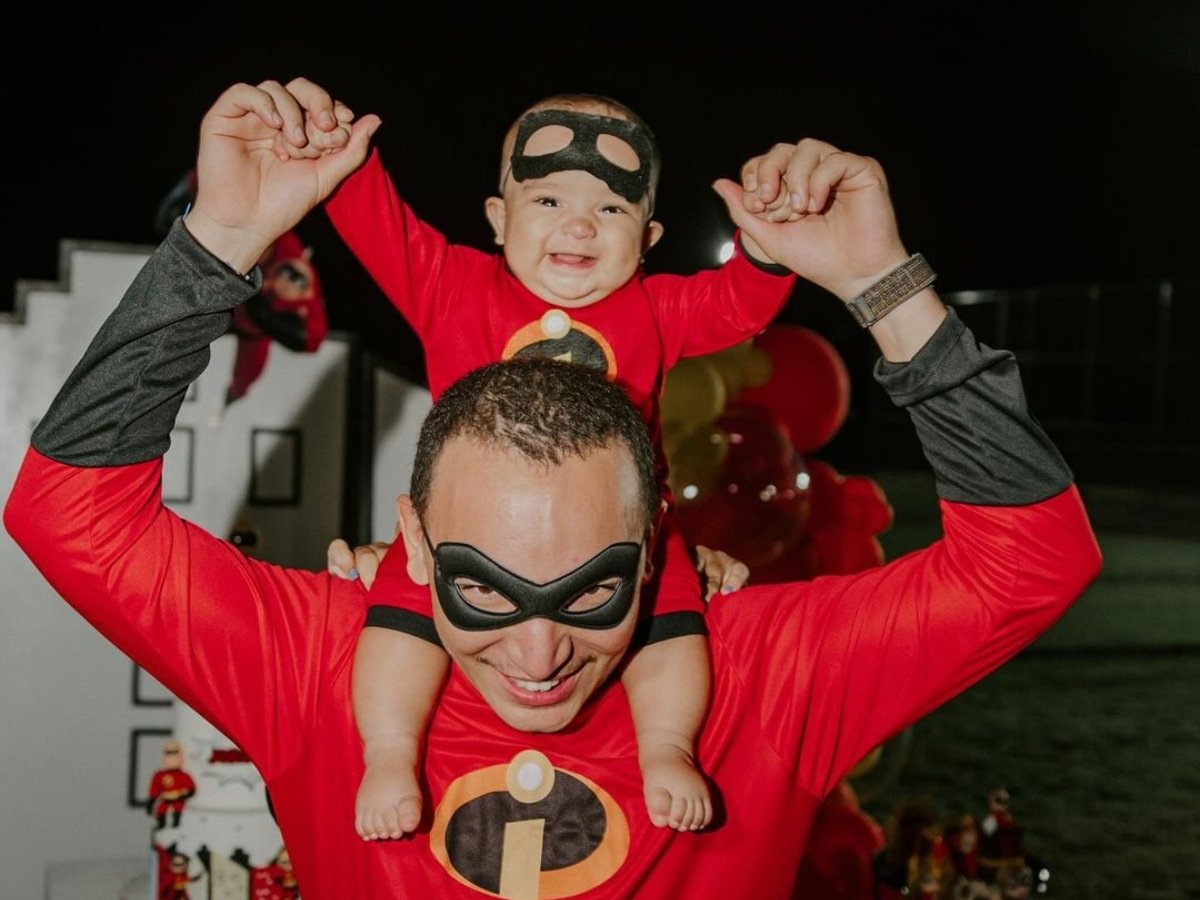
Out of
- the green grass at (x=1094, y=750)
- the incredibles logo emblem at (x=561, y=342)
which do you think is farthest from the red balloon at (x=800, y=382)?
the incredibles logo emblem at (x=561, y=342)

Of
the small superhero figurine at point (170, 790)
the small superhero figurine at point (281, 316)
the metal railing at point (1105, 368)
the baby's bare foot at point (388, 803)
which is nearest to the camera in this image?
the baby's bare foot at point (388, 803)

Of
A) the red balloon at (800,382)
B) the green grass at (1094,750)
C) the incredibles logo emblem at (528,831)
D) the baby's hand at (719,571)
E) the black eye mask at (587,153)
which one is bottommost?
the green grass at (1094,750)

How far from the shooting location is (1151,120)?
13266mm

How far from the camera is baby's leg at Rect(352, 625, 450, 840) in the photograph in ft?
5.07

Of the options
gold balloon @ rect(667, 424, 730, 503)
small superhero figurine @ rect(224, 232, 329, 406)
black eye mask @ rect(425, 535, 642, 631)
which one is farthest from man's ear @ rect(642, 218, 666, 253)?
small superhero figurine @ rect(224, 232, 329, 406)

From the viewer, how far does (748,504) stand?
12.0ft

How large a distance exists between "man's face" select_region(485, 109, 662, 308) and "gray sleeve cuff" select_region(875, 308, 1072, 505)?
0.67m

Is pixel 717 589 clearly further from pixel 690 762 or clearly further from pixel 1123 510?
pixel 1123 510

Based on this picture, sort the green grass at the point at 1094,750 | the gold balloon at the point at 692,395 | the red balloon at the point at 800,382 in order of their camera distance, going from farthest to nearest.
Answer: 1. the green grass at the point at 1094,750
2. the red balloon at the point at 800,382
3. the gold balloon at the point at 692,395

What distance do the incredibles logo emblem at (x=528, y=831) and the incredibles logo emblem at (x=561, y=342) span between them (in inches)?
26.2

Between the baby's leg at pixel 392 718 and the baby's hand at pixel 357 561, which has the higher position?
the baby's hand at pixel 357 561

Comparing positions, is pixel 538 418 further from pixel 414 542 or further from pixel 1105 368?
pixel 1105 368

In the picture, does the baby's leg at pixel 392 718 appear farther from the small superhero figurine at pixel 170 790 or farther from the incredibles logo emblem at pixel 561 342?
the small superhero figurine at pixel 170 790

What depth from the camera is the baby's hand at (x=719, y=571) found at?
2.08 meters
